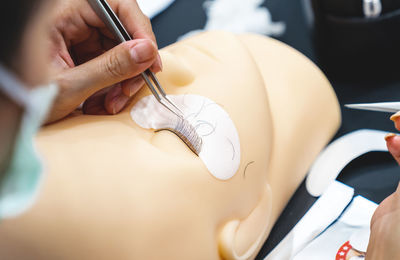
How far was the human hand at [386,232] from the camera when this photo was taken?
0.69m

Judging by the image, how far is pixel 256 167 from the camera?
90cm

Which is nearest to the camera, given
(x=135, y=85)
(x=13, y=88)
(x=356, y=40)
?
(x=13, y=88)

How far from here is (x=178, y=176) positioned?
2.46 ft

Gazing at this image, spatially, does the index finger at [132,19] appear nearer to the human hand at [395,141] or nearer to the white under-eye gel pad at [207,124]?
the white under-eye gel pad at [207,124]

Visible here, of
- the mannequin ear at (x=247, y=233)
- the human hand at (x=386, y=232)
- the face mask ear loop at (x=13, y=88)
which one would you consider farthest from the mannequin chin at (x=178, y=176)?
the face mask ear loop at (x=13, y=88)

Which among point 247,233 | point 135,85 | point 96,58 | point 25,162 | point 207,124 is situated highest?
point 25,162

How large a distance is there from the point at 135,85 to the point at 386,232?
20.7 inches

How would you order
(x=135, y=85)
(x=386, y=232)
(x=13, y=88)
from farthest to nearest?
(x=135, y=85) < (x=386, y=232) < (x=13, y=88)

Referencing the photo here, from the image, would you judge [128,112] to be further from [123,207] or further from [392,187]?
[392,187]

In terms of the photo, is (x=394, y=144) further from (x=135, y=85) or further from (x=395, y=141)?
(x=135, y=85)

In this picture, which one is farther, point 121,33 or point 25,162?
point 121,33

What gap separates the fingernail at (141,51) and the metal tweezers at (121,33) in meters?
0.06

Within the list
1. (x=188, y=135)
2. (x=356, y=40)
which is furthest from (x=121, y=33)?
(x=356, y=40)

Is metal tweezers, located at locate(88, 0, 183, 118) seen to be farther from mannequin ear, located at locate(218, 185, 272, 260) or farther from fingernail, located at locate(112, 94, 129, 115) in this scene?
mannequin ear, located at locate(218, 185, 272, 260)
